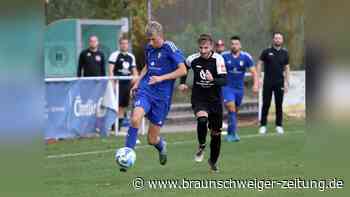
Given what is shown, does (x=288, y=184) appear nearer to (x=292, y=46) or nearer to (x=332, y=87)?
(x=332, y=87)

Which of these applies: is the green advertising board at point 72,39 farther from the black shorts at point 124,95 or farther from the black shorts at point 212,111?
the black shorts at point 212,111

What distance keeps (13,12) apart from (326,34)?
2646 mm

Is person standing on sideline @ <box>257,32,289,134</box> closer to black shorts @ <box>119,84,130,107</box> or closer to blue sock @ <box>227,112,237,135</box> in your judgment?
blue sock @ <box>227,112,237,135</box>

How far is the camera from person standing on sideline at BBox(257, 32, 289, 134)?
19594 mm

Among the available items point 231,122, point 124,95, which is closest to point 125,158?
point 231,122

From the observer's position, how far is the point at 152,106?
12.4 metres

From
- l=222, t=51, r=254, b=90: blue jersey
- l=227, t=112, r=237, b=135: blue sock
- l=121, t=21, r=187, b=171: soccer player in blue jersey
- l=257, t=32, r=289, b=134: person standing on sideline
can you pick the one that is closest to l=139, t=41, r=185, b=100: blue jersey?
l=121, t=21, r=187, b=171: soccer player in blue jersey

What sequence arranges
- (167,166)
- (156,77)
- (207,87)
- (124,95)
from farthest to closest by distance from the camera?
1. (124,95)
2. (167,166)
3. (207,87)
4. (156,77)

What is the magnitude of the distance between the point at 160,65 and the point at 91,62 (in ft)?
25.6

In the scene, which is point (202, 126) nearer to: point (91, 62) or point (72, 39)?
point (91, 62)

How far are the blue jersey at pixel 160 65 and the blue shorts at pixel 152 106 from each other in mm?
71

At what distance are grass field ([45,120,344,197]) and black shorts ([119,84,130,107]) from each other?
4.51 feet

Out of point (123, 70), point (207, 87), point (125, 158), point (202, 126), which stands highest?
point (123, 70)

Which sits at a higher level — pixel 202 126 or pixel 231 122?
pixel 202 126
